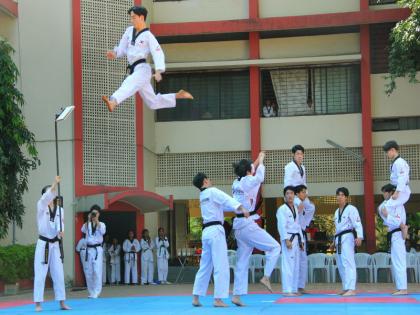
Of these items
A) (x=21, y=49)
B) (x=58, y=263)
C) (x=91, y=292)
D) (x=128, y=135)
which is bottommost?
(x=91, y=292)

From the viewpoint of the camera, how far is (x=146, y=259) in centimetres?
1962

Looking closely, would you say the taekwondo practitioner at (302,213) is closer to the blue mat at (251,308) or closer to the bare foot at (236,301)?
the blue mat at (251,308)

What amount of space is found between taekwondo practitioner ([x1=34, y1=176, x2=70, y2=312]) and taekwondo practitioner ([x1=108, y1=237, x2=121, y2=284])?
809 cm

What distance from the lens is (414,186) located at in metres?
20.2

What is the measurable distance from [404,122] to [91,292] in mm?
9888

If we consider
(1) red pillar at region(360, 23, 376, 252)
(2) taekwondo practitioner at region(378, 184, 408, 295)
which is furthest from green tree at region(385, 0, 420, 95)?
(2) taekwondo practitioner at region(378, 184, 408, 295)

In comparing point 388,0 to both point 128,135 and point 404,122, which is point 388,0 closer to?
point 404,122

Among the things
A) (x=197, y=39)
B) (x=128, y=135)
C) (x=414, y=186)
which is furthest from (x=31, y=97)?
(x=414, y=186)

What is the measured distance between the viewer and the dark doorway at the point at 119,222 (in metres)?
20.1

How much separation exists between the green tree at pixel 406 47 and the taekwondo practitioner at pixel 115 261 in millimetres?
7978

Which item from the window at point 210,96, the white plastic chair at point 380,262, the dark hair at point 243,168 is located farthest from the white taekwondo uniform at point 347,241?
the window at point 210,96

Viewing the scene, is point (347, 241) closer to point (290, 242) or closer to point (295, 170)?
point (290, 242)

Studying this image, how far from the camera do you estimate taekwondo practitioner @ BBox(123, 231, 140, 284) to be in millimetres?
19361

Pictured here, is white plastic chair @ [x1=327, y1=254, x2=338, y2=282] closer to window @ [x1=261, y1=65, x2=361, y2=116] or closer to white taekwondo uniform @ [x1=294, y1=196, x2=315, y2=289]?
window @ [x1=261, y1=65, x2=361, y2=116]
